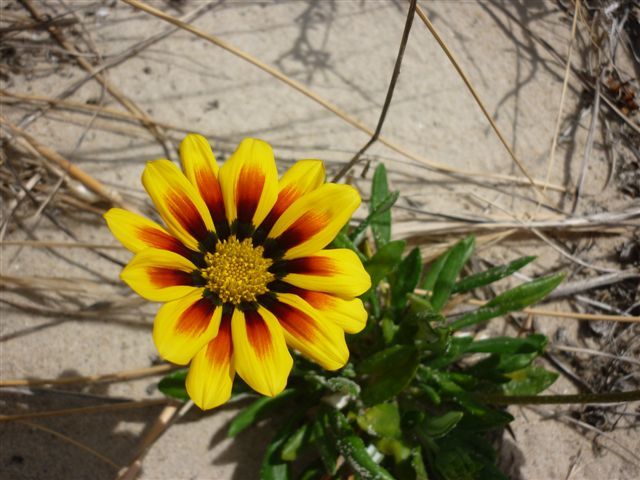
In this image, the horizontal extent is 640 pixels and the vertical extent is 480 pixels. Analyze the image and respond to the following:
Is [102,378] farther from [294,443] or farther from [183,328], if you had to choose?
[183,328]

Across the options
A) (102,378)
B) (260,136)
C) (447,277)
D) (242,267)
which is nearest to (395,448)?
(447,277)

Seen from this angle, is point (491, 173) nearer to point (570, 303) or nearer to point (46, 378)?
point (570, 303)

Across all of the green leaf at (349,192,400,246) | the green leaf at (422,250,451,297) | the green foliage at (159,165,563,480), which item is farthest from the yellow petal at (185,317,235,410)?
the green leaf at (422,250,451,297)

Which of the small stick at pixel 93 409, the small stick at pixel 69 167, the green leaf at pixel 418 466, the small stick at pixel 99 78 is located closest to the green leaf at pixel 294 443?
the green leaf at pixel 418 466

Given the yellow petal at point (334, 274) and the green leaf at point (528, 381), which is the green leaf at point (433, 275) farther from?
the yellow petal at point (334, 274)

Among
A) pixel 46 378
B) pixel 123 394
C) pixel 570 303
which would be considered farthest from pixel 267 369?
pixel 570 303

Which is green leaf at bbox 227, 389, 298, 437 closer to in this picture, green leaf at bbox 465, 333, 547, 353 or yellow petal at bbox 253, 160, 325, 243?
green leaf at bbox 465, 333, 547, 353
